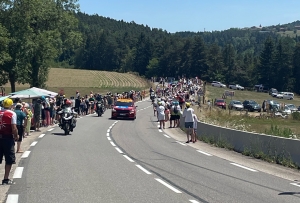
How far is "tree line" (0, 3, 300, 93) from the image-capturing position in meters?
51.7

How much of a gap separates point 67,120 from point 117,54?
6150 inches

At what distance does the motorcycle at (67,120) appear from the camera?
2331cm

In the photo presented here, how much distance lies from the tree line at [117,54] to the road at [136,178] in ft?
109

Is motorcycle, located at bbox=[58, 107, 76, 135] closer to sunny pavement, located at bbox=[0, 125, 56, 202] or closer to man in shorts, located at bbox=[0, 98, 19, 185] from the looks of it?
sunny pavement, located at bbox=[0, 125, 56, 202]

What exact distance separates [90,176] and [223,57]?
13813cm

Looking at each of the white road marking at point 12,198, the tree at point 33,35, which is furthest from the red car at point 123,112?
the white road marking at point 12,198

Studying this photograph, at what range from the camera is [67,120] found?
23.4 m

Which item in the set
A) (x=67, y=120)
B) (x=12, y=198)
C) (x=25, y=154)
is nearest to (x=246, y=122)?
(x=67, y=120)

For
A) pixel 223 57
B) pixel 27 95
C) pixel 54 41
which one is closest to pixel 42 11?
pixel 54 41

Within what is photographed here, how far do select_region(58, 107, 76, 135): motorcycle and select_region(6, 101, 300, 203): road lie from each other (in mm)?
3976

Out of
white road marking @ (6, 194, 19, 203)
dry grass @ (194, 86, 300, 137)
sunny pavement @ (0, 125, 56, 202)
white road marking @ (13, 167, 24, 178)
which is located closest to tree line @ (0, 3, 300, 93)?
dry grass @ (194, 86, 300, 137)

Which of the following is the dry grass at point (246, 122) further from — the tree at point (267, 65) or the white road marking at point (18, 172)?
the tree at point (267, 65)

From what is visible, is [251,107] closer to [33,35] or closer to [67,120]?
[33,35]

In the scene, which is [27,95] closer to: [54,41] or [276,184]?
[276,184]
